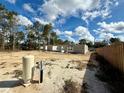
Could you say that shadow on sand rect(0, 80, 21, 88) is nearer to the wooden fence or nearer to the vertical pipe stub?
the vertical pipe stub

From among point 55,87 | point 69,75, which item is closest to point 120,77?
point 69,75

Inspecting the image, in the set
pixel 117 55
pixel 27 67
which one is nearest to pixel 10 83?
pixel 27 67

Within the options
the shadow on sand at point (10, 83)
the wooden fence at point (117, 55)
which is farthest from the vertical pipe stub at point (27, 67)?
the wooden fence at point (117, 55)

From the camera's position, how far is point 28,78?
21.6ft

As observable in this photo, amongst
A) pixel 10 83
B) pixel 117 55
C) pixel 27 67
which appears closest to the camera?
pixel 27 67

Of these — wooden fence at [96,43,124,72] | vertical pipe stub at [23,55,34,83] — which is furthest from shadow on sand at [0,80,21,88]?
wooden fence at [96,43,124,72]

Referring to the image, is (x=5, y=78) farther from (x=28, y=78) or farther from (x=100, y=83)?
(x=100, y=83)

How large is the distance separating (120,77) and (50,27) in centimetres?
5485

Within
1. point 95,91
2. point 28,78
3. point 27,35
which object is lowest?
point 95,91

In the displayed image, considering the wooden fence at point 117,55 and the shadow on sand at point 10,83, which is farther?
the wooden fence at point 117,55

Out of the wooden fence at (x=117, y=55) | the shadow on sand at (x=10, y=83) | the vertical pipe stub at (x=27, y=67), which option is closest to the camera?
the vertical pipe stub at (x=27, y=67)

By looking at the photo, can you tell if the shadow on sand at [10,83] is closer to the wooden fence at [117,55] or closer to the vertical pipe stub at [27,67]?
the vertical pipe stub at [27,67]

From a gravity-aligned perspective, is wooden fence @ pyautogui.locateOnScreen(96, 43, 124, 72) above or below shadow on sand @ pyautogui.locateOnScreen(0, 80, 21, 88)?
above

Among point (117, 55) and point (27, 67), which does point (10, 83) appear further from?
point (117, 55)
